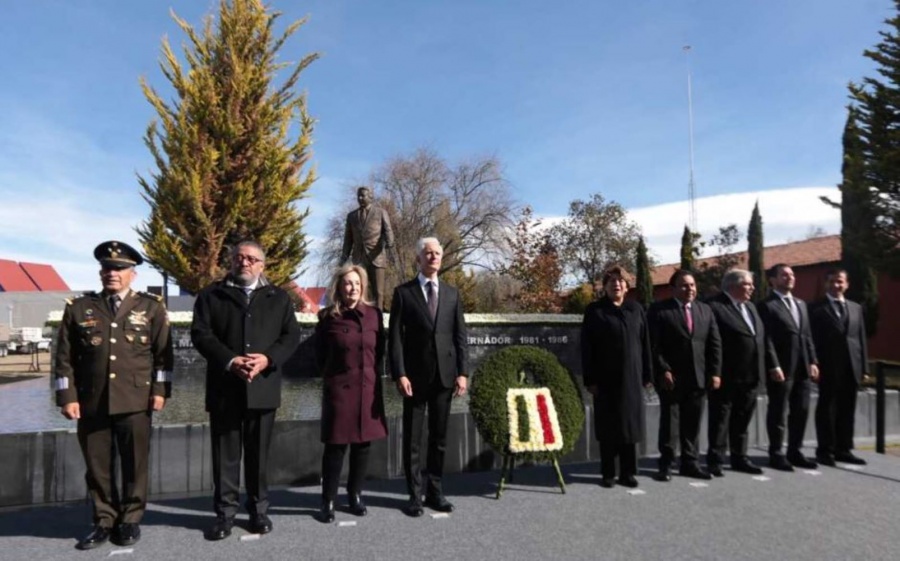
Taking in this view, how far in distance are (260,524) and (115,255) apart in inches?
74.6

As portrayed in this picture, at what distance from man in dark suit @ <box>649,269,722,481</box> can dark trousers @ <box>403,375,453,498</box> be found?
2.00 meters

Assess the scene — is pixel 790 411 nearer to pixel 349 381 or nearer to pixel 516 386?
pixel 516 386

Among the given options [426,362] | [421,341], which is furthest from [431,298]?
[426,362]

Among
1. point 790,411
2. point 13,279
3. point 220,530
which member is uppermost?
point 13,279

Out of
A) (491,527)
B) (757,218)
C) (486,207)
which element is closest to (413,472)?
(491,527)

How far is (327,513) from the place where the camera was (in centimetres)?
392

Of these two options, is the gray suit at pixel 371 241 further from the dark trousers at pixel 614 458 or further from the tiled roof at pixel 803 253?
the tiled roof at pixel 803 253

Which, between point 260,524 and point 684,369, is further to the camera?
point 684,369

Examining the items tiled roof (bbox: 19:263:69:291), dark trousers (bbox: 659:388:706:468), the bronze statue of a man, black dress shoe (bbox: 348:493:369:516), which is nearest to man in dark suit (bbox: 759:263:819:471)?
dark trousers (bbox: 659:388:706:468)

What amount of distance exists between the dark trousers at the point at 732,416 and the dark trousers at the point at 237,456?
370cm

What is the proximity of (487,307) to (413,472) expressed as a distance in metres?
25.2

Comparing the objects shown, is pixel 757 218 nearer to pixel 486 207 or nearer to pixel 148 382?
pixel 486 207

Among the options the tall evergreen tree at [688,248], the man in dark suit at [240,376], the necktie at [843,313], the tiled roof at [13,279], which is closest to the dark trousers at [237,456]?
the man in dark suit at [240,376]

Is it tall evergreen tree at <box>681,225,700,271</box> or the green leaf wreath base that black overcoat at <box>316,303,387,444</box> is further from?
tall evergreen tree at <box>681,225,700,271</box>
